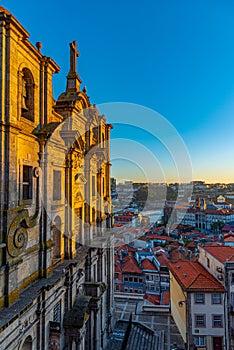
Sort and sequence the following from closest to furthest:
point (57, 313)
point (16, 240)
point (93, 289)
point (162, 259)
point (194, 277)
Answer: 1. point (16, 240)
2. point (57, 313)
3. point (93, 289)
4. point (194, 277)
5. point (162, 259)

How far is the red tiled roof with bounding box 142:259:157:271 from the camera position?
49719mm

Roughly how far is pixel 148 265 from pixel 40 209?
42882mm

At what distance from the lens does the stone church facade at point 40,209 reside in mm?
9266

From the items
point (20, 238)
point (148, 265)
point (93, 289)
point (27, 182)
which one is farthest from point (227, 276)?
point (148, 265)

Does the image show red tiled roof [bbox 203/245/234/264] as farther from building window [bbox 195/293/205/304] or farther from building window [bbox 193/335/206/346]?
building window [bbox 193/335/206/346]

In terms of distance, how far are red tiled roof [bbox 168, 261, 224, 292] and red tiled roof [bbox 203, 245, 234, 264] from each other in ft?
6.85

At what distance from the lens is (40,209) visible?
1200 centimetres

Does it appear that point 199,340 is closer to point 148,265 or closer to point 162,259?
point 148,265

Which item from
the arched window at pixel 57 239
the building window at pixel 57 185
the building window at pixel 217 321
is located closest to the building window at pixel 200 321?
the building window at pixel 217 321

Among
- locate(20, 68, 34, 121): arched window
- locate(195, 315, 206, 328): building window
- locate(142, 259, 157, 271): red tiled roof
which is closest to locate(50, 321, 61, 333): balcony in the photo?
locate(20, 68, 34, 121): arched window

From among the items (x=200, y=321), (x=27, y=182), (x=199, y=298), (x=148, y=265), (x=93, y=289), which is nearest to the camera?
(x=27, y=182)

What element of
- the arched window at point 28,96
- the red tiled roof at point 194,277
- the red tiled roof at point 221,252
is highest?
the arched window at point 28,96

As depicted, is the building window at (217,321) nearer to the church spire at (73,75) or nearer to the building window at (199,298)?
the building window at (199,298)

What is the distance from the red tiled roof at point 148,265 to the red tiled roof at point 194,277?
21.8m
